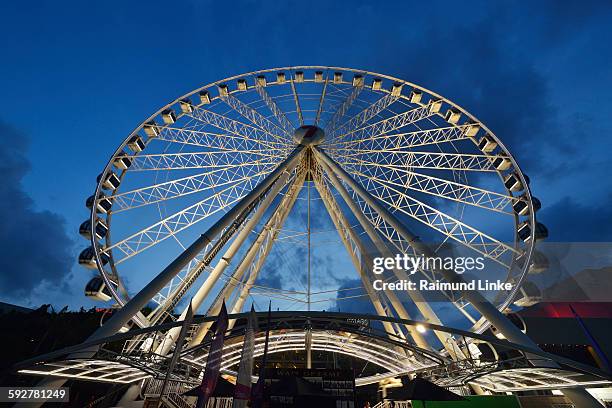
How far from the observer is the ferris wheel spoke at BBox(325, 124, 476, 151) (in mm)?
19719

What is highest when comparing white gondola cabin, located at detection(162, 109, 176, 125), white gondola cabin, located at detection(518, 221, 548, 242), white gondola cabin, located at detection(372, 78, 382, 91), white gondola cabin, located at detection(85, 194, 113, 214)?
white gondola cabin, located at detection(372, 78, 382, 91)

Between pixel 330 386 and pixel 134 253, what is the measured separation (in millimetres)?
11938

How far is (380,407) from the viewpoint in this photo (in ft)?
75.7

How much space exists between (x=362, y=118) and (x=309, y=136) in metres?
3.78

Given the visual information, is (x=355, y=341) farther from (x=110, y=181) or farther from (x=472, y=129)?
(x=110, y=181)

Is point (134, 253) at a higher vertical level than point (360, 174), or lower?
lower

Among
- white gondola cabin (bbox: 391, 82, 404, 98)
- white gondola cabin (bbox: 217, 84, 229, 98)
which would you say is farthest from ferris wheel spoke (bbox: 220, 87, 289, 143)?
white gondola cabin (bbox: 391, 82, 404, 98)

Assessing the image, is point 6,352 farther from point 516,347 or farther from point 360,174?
point 516,347

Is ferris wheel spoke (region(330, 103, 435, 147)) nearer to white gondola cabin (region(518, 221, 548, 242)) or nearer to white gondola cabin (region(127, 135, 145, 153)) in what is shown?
white gondola cabin (region(518, 221, 548, 242))

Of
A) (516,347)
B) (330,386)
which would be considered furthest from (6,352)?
(516,347)

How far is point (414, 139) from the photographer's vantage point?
68.8 ft

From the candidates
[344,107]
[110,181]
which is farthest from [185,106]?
[344,107]

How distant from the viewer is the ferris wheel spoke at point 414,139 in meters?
19.7

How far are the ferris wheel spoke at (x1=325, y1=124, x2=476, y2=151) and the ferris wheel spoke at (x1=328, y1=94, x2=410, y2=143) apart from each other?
0.54m
